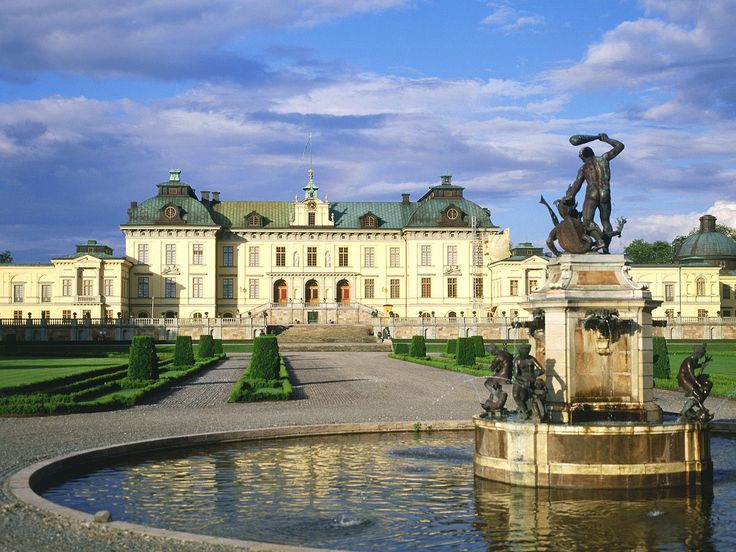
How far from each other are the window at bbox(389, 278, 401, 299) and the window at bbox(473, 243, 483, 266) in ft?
22.1

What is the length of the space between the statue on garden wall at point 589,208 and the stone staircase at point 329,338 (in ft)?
144

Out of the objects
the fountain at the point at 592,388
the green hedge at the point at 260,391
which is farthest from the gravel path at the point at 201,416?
the fountain at the point at 592,388

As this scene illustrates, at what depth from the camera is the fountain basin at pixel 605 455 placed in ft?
37.0

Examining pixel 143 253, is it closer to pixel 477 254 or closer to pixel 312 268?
pixel 312 268

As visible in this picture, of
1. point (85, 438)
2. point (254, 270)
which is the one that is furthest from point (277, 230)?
point (85, 438)

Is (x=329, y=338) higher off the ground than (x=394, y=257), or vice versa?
(x=394, y=257)

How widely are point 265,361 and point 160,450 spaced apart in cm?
1255

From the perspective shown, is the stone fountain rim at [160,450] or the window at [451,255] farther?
the window at [451,255]

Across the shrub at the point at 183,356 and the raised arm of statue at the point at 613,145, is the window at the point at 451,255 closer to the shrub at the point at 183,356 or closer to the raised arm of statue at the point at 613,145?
the shrub at the point at 183,356

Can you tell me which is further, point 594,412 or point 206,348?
point 206,348

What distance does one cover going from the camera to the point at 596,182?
1316cm

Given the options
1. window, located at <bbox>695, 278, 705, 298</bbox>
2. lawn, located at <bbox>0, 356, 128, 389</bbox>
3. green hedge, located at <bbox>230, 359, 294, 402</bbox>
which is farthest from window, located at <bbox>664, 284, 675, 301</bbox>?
green hedge, located at <bbox>230, 359, 294, 402</bbox>

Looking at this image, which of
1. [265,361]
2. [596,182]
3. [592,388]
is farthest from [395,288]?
[592,388]

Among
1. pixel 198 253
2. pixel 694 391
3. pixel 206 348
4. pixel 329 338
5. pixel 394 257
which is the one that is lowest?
pixel 329 338
